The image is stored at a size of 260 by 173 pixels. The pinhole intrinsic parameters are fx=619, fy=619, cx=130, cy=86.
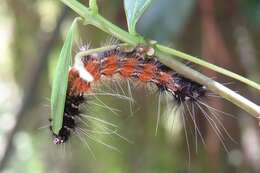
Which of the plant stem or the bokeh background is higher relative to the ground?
the bokeh background

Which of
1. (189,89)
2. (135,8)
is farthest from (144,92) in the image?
(135,8)

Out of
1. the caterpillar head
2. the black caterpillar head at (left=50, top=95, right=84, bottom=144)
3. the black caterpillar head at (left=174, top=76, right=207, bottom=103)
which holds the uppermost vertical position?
the black caterpillar head at (left=174, top=76, right=207, bottom=103)

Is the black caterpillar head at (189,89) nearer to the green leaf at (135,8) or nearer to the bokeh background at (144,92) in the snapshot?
the green leaf at (135,8)

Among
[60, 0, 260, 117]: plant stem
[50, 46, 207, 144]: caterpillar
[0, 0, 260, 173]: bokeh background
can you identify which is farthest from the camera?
[0, 0, 260, 173]: bokeh background

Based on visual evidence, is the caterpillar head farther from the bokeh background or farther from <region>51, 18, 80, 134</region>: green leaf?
the bokeh background

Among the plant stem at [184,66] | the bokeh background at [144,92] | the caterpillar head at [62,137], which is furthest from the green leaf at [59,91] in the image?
the bokeh background at [144,92]

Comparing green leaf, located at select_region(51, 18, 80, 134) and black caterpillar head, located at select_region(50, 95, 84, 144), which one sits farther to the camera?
black caterpillar head, located at select_region(50, 95, 84, 144)

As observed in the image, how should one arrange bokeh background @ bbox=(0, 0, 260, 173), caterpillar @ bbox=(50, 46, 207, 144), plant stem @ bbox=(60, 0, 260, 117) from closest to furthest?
1. plant stem @ bbox=(60, 0, 260, 117)
2. caterpillar @ bbox=(50, 46, 207, 144)
3. bokeh background @ bbox=(0, 0, 260, 173)

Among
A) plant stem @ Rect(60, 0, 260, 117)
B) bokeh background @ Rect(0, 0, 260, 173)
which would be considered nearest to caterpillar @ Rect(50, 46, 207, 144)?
plant stem @ Rect(60, 0, 260, 117)
